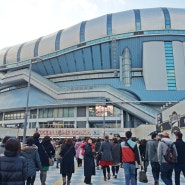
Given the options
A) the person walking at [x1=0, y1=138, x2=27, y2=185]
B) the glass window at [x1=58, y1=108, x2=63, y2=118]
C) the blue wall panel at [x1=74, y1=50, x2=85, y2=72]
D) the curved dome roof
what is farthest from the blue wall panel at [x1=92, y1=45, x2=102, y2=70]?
the person walking at [x1=0, y1=138, x2=27, y2=185]

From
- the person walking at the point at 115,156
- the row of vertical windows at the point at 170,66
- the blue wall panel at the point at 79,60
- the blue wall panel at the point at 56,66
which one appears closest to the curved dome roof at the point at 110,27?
the blue wall panel at the point at 79,60

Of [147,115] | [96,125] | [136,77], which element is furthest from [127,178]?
[136,77]

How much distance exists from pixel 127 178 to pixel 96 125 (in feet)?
139

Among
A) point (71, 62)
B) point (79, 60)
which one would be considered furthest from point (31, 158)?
point (71, 62)

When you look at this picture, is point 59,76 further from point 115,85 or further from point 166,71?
point 166,71

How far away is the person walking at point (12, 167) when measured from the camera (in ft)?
11.3

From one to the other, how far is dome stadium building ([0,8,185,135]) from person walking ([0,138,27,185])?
4071 centimetres

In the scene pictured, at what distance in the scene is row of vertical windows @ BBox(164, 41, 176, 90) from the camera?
53.0 metres

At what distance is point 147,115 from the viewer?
4228cm

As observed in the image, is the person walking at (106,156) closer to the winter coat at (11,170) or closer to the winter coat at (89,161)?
the winter coat at (89,161)

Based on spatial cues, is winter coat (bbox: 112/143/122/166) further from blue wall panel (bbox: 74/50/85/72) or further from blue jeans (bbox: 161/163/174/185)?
blue wall panel (bbox: 74/50/85/72)

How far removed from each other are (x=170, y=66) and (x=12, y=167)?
54.9 meters

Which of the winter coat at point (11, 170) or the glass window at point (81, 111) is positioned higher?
the glass window at point (81, 111)

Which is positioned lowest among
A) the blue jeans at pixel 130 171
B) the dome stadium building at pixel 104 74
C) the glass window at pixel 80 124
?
the blue jeans at pixel 130 171
